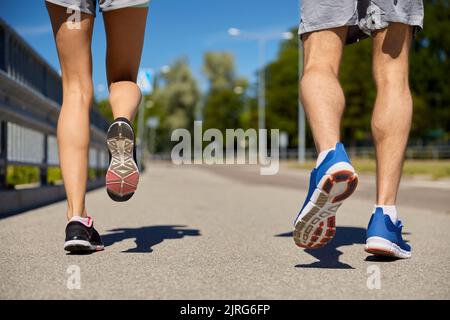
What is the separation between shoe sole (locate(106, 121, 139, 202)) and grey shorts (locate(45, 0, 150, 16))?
2.20 ft

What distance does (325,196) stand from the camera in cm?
262

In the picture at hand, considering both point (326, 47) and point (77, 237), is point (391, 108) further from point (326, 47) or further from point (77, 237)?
point (77, 237)

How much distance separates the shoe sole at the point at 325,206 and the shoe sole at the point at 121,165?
854 mm

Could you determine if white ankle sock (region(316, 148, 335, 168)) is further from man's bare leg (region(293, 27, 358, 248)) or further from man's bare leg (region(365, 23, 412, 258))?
man's bare leg (region(365, 23, 412, 258))

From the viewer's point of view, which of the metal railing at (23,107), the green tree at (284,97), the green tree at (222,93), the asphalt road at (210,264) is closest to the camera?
the asphalt road at (210,264)

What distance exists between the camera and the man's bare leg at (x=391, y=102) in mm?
3297

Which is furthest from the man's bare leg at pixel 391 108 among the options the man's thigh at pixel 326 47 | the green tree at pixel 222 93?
the green tree at pixel 222 93

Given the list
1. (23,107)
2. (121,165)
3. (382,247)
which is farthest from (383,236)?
(23,107)

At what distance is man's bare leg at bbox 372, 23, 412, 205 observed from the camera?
130 inches

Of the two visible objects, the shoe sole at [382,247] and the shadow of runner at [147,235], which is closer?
the shoe sole at [382,247]

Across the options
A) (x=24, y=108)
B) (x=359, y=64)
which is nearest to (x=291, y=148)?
(x=359, y=64)

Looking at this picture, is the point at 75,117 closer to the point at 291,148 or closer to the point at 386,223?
the point at 386,223

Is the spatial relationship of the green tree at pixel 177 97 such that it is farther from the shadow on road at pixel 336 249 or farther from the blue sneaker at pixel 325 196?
the blue sneaker at pixel 325 196

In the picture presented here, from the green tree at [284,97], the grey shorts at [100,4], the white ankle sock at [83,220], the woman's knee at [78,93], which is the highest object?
the green tree at [284,97]
